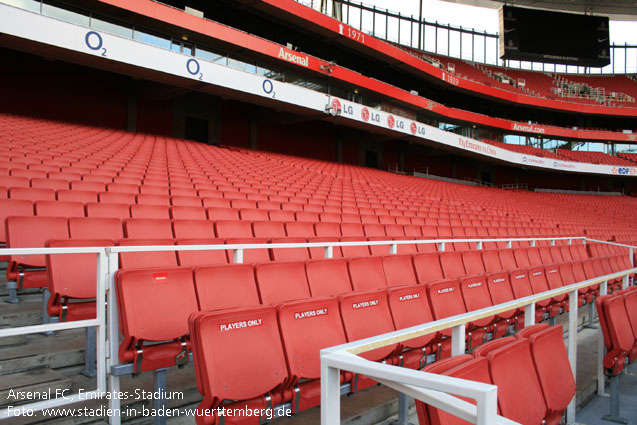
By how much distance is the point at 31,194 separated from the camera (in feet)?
10.5

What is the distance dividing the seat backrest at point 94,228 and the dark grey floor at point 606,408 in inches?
114

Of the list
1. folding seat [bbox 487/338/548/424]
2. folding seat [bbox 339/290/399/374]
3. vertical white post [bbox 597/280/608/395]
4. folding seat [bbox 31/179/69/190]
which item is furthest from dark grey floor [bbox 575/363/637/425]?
folding seat [bbox 31/179/69/190]

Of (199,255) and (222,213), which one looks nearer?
(199,255)

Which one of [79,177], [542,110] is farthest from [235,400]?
[542,110]

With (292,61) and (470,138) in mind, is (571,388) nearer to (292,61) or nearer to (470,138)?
(292,61)

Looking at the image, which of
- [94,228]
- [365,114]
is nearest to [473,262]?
[94,228]

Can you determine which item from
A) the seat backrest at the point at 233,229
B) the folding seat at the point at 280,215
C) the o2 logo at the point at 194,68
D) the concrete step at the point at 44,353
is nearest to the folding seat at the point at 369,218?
the folding seat at the point at 280,215

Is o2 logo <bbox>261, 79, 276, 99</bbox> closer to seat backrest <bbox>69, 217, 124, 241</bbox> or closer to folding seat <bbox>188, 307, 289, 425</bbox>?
seat backrest <bbox>69, 217, 124, 241</bbox>

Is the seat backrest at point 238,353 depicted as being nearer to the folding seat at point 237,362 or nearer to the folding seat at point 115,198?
the folding seat at point 237,362

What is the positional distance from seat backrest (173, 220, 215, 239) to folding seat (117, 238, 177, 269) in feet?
1.63

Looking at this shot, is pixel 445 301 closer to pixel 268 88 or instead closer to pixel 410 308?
pixel 410 308

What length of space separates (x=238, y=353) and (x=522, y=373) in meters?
0.97

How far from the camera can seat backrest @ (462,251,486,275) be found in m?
3.74

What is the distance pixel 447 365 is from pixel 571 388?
945mm
